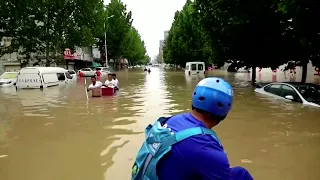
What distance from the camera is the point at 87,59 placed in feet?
230

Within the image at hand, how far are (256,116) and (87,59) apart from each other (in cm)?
6181

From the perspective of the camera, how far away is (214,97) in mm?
1972

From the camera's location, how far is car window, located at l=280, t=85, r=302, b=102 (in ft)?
42.9

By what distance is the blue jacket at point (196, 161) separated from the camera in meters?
1.75

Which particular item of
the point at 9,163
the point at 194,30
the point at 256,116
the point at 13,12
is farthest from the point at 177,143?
the point at 194,30

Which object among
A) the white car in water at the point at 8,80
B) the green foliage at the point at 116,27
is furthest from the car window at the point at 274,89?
the green foliage at the point at 116,27

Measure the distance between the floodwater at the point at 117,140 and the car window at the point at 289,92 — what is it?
1.02 ft

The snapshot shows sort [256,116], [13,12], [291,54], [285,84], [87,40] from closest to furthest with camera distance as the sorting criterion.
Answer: [256,116] → [285,84] → [291,54] → [13,12] → [87,40]

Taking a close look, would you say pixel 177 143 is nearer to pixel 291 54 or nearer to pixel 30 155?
pixel 30 155

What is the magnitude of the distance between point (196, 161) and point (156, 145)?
249 mm

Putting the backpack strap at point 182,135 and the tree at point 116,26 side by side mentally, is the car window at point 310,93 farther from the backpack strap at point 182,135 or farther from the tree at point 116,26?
the tree at point 116,26

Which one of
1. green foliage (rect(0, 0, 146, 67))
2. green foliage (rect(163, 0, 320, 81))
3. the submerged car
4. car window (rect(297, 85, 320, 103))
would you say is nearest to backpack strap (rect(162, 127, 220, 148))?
the submerged car

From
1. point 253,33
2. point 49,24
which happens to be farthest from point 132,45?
point 253,33

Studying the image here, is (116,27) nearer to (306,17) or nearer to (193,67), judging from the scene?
(193,67)
